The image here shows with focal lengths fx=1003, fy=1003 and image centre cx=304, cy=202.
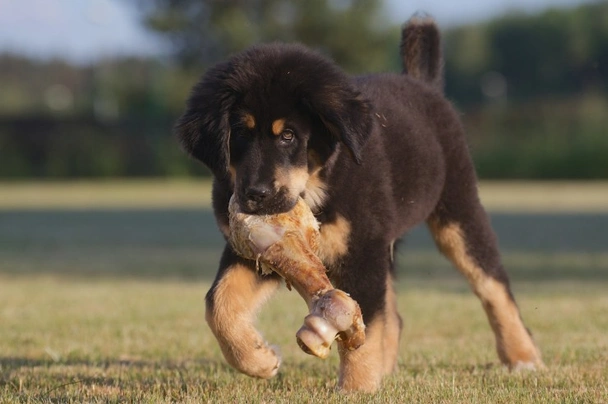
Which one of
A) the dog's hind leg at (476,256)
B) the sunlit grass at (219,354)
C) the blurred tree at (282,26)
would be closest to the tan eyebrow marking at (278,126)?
the sunlit grass at (219,354)

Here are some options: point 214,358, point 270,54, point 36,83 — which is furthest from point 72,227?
point 36,83

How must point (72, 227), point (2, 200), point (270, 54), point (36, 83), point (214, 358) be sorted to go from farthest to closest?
point (36, 83) < point (2, 200) < point (72, 227) < point (214, 358) < point (270, 54)

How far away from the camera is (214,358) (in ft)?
17.5

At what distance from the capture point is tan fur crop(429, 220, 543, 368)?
5098mm

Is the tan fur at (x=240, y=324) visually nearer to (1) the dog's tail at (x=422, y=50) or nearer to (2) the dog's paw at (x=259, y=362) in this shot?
(2) the dog's paw at (x=259, y=362)

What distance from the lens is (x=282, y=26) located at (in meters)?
36.5

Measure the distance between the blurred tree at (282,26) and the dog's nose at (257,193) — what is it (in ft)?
106

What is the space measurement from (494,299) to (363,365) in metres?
1.34

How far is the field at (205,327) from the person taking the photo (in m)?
4.17

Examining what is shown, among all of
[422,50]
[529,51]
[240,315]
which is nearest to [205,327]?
[422,50]

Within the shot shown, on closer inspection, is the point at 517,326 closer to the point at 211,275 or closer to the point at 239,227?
the point at 239,227

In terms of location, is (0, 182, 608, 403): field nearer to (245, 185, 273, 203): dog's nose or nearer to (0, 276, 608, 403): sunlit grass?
(0, 276, 608, 403): sunlit grass

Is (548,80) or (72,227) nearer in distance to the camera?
(72,227)

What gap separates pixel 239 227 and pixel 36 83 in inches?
1895
